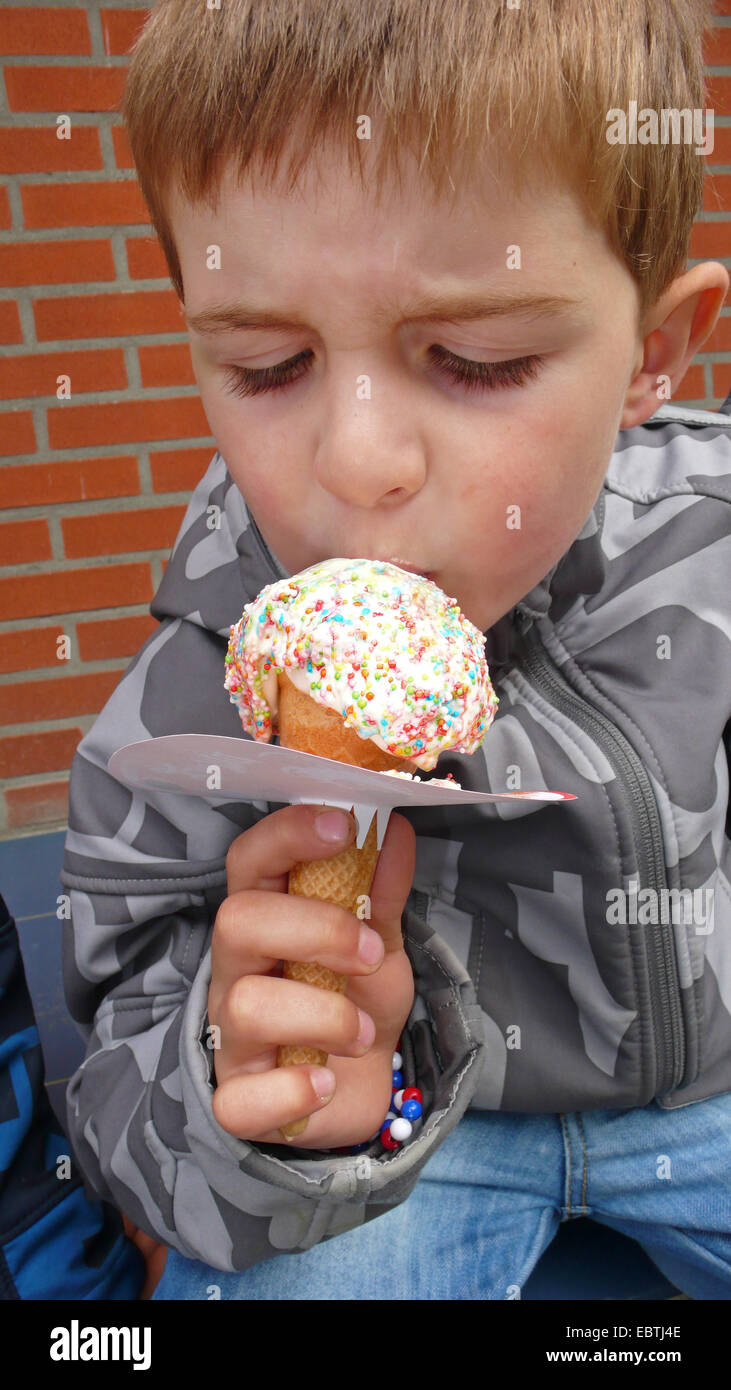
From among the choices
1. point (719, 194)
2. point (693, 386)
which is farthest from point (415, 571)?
point (719, 194)

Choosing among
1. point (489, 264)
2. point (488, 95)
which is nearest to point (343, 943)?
point (489, 264)

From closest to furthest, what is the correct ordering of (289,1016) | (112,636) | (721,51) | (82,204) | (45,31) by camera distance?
(289,1016) → (45,31) → (82,204) → (112,636) → (721,51)

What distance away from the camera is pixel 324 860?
856mm

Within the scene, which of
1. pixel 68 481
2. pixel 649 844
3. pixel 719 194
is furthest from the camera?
pixel 719 194

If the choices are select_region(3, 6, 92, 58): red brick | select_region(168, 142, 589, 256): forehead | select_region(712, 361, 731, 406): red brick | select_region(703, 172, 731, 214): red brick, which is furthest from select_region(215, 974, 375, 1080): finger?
select_region(703, 172, 731, 214): red brick

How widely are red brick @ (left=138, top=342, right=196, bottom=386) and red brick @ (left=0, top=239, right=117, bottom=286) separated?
184 mm

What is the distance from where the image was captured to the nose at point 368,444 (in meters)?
0.77

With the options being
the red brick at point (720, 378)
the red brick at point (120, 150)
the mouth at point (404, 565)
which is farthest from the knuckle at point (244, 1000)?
the red brick at point (720, 378)

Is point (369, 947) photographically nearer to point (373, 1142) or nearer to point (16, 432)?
point (373, 1142)

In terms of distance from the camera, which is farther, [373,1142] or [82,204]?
[82,204]

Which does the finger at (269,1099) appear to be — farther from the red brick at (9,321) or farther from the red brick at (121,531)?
the red brick at (9,321)

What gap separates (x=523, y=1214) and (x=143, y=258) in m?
2.03

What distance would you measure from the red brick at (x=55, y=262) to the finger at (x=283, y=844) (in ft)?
5.94
